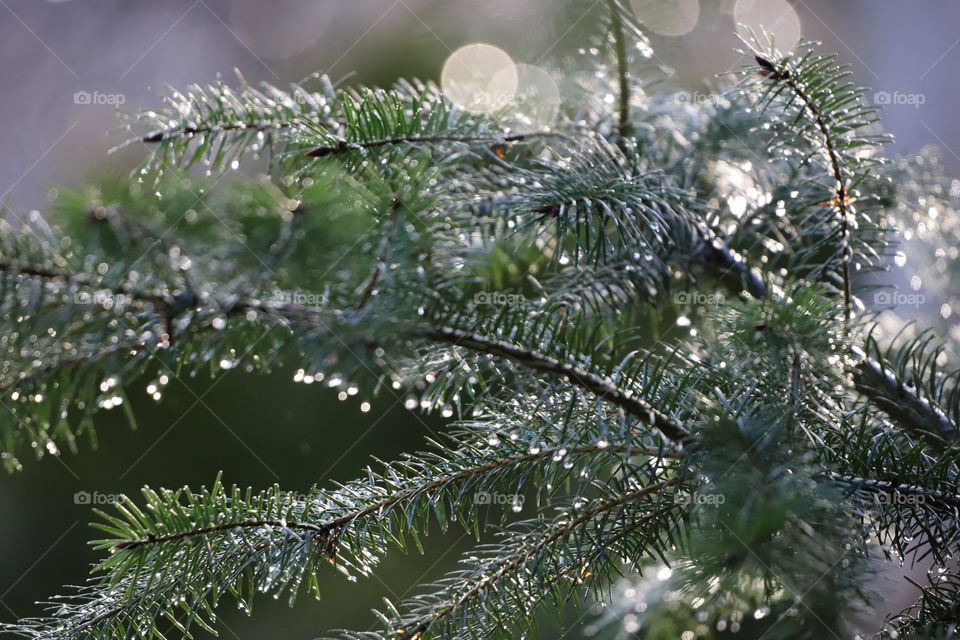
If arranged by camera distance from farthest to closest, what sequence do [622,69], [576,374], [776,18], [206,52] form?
1. [206,52]
2. [776,18]
3. [622,69]
4. [576,374]

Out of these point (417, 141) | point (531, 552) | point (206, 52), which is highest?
point (206, 52)

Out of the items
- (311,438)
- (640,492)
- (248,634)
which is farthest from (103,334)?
(248,634)

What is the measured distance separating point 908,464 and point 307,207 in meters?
0.20

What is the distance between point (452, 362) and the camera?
9.1 inches

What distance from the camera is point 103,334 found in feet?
0.72

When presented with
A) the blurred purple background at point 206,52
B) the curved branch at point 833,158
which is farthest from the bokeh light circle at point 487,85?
the blurred purple background at point 206,52

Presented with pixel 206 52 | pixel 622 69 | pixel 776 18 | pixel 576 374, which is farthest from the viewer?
pixel 206 52

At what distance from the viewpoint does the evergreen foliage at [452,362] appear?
0.20 meters

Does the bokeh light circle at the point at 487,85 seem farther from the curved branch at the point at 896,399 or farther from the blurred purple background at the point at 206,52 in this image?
the blurred purple background at the point at 206,52

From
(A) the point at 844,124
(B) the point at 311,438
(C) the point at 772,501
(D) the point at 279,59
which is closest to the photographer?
(C) the point at 772,501

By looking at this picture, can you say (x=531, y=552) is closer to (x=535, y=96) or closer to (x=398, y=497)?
(x=398, y=497)

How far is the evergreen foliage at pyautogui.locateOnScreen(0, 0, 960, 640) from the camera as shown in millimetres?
199

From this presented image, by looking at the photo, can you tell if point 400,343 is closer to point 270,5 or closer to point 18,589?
point 18,589

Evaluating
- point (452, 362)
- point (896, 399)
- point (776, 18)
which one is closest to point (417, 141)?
point (452, 362)
